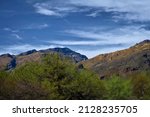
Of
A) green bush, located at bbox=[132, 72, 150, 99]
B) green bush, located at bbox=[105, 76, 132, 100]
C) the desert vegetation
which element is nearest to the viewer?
the desert vegetation

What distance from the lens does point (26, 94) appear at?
168 feet

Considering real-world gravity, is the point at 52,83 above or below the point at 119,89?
above

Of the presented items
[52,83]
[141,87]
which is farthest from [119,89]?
[52,83]

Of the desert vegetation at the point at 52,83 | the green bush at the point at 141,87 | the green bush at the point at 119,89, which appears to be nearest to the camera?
the desert vegetation at the point at 52,83

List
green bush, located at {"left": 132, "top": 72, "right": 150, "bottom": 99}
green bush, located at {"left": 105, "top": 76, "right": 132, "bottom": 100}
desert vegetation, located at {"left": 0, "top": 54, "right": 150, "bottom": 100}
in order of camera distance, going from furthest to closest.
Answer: green bush, located at {"left": 132, "top": 72, "right": 150, "bottom": 99} < green bush, located at {"left": 105, "top": 76, "right": 132, "bottom": 100} < desert vegetation, located at {"left": 0, "top": 54, "right": 150, "bottom": 100}

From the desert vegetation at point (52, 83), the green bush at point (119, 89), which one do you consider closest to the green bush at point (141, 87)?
the green bush at point (119, 89)

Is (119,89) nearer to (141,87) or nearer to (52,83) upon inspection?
(141,87)

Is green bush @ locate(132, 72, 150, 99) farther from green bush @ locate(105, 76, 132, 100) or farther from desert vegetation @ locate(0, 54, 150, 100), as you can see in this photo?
desert vegetation @ locate(0, 54, 150, 100)

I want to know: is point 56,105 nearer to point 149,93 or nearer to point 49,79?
point 49,79

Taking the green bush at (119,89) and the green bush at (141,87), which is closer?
the green bush at (119,89)

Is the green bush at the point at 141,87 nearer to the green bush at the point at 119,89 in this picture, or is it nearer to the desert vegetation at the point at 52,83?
the green bush at the point at 119,89

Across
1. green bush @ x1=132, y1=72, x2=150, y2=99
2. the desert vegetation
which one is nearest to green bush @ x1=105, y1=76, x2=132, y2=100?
green bush @ x1=132, y1=72, x2=150, y2=99

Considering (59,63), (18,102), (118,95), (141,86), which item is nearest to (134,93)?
(141,86)

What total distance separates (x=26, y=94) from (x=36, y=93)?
2940 mm
